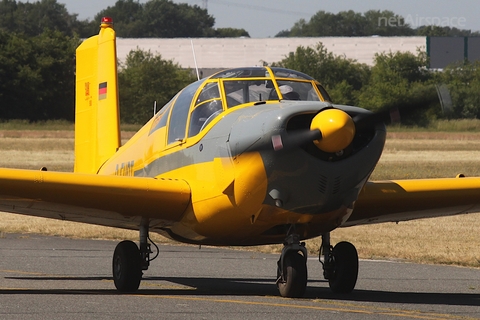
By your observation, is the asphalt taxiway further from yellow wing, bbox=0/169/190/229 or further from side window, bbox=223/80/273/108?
side window, bbox=223/80/273/108

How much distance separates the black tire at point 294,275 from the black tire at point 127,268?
6.45 ft

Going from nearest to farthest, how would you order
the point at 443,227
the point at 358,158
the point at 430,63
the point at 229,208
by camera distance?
1. the point at 358,158
2. the point at 229,208
3. the point at 443,227
4. the point at 430,63

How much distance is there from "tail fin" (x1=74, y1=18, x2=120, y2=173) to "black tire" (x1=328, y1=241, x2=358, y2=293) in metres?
4.76

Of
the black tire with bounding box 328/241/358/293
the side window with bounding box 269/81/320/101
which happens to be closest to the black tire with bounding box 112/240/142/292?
the black tire with bounding box 328/241/358/293

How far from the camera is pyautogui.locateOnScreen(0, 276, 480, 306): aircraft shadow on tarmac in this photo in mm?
10164

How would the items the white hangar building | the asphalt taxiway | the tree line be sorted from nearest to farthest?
the asphalt taxiway
the tree line
the white hangar building

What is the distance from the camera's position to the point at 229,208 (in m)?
9.85

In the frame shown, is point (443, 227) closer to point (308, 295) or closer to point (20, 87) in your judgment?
point (308, 295)

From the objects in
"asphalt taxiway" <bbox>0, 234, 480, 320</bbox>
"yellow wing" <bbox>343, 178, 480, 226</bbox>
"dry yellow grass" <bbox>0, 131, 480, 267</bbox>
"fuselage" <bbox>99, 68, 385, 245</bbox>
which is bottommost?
"dry yellow grass" <bbox>0, 131, 480, 267</bbox>

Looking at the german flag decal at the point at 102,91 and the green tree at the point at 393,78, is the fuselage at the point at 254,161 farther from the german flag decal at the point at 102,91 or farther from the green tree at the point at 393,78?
the green tree at the point at 393,78

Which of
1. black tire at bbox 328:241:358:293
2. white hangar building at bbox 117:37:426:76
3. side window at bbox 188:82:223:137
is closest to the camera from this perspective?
side window at bbox 188:82:223:137

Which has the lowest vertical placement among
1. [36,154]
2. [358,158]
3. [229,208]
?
[36,154]

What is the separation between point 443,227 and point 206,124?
35.8ft

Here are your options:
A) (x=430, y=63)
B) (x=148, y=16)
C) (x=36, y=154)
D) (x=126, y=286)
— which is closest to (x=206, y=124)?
(x=126, y=286)
